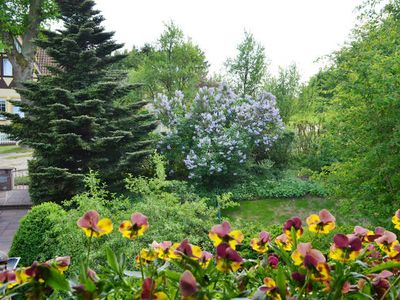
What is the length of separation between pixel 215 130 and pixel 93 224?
9166 mm

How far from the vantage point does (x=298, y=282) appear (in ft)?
3.21

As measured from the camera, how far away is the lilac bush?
9.72m

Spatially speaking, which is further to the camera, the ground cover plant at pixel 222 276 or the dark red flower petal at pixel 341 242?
the dark red flower petal at pixel 341 242

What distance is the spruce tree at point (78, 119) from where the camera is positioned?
8.86m

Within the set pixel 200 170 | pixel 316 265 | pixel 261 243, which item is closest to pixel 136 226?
pixel 261 243

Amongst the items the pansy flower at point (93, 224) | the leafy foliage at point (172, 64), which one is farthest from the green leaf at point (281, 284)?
the leafy foliage at point (172, 64)

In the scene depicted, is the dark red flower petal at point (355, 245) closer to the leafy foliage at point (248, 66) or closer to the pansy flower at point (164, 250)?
the pansy flower at point (164, 250)

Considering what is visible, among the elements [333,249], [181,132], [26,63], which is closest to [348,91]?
[333,249]

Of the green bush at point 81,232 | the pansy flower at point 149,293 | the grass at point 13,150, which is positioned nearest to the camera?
the pansy flower at point 149,293

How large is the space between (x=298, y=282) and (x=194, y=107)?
9.74 metres

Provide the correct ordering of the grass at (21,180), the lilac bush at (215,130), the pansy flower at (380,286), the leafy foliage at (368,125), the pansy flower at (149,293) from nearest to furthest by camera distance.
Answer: the pansy flower at (149,293) < the pansy flower at (380,286) < the leafy foliage at (368,125) < the lilac bush at (215,130) < the grass at (21,180)

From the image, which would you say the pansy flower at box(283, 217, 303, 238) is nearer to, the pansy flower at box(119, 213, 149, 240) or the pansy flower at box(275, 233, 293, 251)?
the pansy flower at box(275, 233, 293, 251)

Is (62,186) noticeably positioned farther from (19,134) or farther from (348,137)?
(348,137)

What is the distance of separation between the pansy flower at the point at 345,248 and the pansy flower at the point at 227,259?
0.25m
